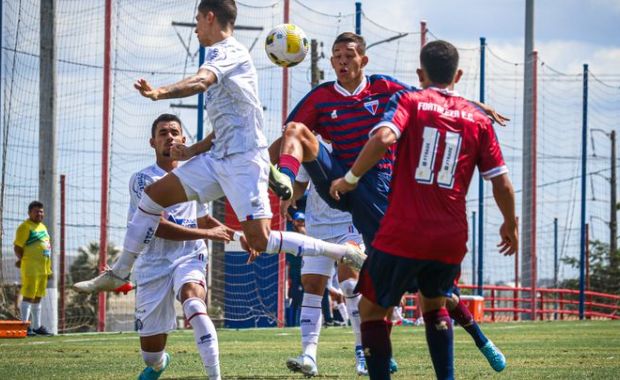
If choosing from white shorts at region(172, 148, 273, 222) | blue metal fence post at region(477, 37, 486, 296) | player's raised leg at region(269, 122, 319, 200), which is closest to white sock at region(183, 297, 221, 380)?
white shorts at region(172, 148, 273, 222)

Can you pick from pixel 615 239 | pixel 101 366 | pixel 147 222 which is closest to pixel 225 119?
pixel 147 222

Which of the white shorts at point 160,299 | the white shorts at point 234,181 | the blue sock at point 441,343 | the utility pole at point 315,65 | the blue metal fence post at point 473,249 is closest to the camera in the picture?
the blue sock at point 441,343

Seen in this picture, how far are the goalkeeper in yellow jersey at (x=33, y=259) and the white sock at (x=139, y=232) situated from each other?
34.4 feet

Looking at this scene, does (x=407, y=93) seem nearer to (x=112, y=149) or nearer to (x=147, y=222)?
(x=147, y=222)

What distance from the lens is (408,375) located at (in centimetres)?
901

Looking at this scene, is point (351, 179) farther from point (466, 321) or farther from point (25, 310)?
point (25, 310)

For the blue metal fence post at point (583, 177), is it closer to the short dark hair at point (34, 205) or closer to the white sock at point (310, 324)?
the short dark hair at point (34, 205)

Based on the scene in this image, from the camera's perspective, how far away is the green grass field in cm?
910

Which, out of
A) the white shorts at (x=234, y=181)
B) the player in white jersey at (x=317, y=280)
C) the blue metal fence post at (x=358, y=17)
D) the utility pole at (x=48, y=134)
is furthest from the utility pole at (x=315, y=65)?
the white shorts at (x=234, y=181)

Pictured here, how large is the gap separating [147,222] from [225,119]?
851 mm

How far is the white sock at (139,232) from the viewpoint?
744 cm

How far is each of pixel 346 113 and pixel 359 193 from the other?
82 cm

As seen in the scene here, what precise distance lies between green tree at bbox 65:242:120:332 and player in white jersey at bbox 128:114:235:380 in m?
12.7

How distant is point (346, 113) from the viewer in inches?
329
